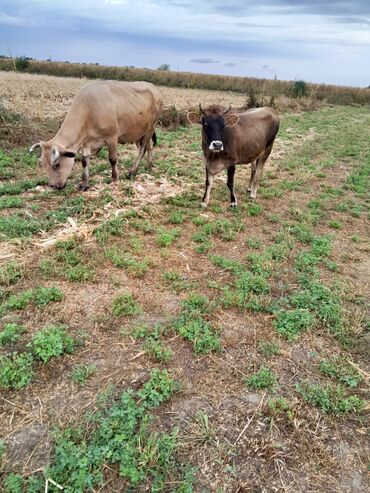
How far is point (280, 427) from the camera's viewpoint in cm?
308

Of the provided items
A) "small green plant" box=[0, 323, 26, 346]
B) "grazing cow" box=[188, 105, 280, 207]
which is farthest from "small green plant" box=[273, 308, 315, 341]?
"grazing cow" box=[188, 105, 280, 207]

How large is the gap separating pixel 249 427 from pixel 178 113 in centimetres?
1452

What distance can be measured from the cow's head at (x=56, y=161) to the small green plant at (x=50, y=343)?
387 centimetres

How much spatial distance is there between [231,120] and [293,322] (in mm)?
3914

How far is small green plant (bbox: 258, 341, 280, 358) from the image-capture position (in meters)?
3.84

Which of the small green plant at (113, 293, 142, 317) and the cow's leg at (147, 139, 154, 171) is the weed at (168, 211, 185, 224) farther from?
the cow's leg at (147, 139, 154, 171)

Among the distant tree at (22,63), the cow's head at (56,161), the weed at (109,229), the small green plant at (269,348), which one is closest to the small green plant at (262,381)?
the small green plant at (269,348)

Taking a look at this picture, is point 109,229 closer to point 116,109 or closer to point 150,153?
point 116,109

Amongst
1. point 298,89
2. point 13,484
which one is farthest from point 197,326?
point 298,89

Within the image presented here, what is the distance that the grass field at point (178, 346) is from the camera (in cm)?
273

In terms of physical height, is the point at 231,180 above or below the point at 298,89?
below

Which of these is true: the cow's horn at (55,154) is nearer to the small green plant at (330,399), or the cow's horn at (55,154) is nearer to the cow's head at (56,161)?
the cow's head at (56,161)

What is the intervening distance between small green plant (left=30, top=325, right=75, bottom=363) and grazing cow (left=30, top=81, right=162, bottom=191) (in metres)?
3.91

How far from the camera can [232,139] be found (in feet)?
22.5
